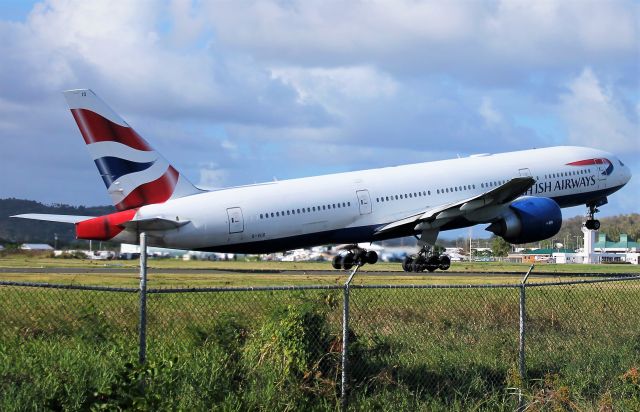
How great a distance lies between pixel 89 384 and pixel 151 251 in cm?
4038

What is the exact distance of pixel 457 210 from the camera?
42.3m

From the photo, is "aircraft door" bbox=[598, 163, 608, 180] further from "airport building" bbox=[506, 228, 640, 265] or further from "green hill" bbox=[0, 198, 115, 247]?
"airport building" bbox=[506, 228, 640, 265]

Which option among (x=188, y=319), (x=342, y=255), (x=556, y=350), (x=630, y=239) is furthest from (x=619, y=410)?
Result: (x=630, y=239)

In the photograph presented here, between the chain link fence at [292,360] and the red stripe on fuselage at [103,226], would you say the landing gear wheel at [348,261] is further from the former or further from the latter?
the chain link fence at [292,360]

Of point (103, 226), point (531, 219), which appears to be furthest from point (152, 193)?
point (531, 219)

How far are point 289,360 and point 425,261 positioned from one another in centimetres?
3015

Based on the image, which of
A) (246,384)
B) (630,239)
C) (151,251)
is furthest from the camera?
(630,239)

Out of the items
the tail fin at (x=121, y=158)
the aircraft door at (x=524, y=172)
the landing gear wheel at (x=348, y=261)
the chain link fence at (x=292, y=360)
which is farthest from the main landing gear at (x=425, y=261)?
the chain link fence at (x=292, y=360)

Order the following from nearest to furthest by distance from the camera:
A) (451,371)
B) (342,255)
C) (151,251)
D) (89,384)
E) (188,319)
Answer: (89,384) → (451,371) → (188,319) → (342,255) → (151,251)

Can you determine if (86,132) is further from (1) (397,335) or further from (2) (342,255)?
(1) (397,335)

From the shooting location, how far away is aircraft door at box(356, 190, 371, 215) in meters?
41.3

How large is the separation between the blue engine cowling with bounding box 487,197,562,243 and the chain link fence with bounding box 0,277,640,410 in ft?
75.1

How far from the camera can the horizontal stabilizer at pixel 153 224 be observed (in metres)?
36.2

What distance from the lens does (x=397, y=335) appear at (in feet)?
56.6
